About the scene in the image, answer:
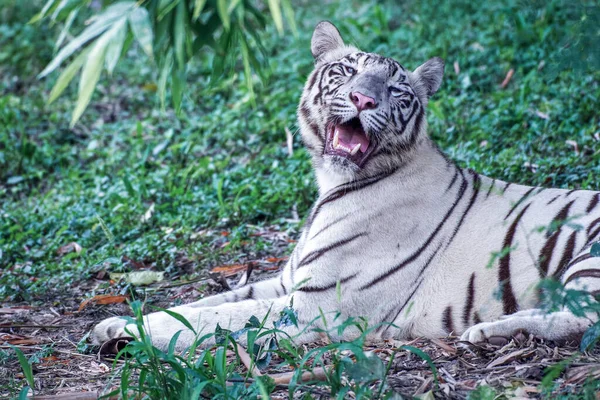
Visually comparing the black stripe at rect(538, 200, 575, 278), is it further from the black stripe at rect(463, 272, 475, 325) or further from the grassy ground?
the grassy ground

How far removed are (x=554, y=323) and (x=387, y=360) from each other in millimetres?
692

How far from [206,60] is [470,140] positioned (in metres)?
3.66

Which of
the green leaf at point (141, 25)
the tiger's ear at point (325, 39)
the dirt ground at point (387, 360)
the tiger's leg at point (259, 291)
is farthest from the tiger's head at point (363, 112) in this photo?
the green leaf at point (141, 25)

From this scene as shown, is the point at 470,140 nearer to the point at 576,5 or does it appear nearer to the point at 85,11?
the point at 576,5

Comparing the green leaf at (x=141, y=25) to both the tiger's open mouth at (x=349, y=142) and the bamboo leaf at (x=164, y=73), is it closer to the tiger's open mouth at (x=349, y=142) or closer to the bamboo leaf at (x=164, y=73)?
the bamboo leaf at (x=164, y=73)

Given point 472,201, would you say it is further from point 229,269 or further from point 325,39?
point 229,269

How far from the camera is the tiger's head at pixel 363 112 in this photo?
3.83m

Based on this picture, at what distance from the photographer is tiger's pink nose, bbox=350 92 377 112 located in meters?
3.79

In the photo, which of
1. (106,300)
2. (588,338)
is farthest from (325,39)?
(588,338)

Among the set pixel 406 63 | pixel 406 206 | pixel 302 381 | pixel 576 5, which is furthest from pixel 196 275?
pixel 406 63

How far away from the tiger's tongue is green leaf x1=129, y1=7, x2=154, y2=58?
1495mm

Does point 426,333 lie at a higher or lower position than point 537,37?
lower

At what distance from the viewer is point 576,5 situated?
3.03 metres

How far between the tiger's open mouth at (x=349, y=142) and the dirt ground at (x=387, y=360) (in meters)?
0.93
